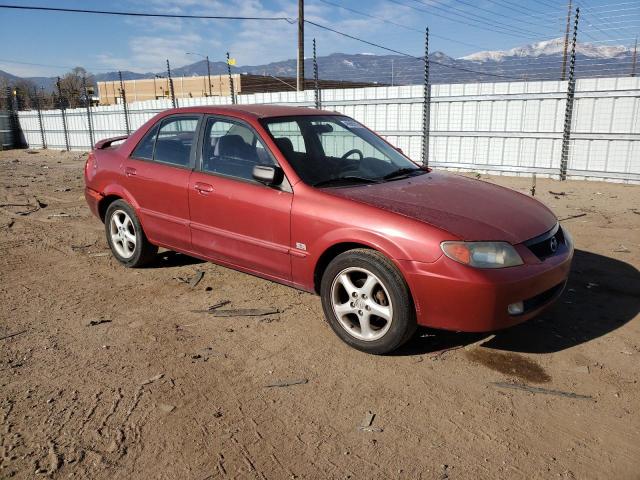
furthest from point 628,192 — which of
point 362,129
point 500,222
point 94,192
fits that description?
point 94,192

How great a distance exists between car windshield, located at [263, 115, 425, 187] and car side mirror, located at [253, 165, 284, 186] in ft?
0.47

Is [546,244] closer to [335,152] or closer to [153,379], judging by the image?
[335,152]

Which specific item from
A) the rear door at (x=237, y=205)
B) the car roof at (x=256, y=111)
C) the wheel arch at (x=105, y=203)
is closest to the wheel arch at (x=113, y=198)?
the wheel arch at (x=105, y=203)

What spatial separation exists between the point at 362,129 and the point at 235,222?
5.30 feet

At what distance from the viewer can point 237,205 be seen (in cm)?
405

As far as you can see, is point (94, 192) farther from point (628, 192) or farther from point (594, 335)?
point (628, 192)

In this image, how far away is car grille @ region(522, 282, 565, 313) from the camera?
3.26 meters

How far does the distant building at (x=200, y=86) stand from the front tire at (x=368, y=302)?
1353 inches

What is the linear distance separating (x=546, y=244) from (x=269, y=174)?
1.97m

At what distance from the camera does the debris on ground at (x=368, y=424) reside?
266 cm

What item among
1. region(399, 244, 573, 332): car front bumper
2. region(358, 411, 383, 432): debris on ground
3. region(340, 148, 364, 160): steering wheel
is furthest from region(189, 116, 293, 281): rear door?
Result: region(358, 411, 383, 432): debris on ground

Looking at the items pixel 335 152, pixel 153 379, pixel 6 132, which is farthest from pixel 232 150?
pixel 6 132

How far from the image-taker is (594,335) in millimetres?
3689

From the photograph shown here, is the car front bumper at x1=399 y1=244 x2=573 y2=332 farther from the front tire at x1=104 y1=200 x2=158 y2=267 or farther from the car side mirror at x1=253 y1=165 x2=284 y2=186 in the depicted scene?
the front tire at x1=104 y1=200 x2=158 y2=267
